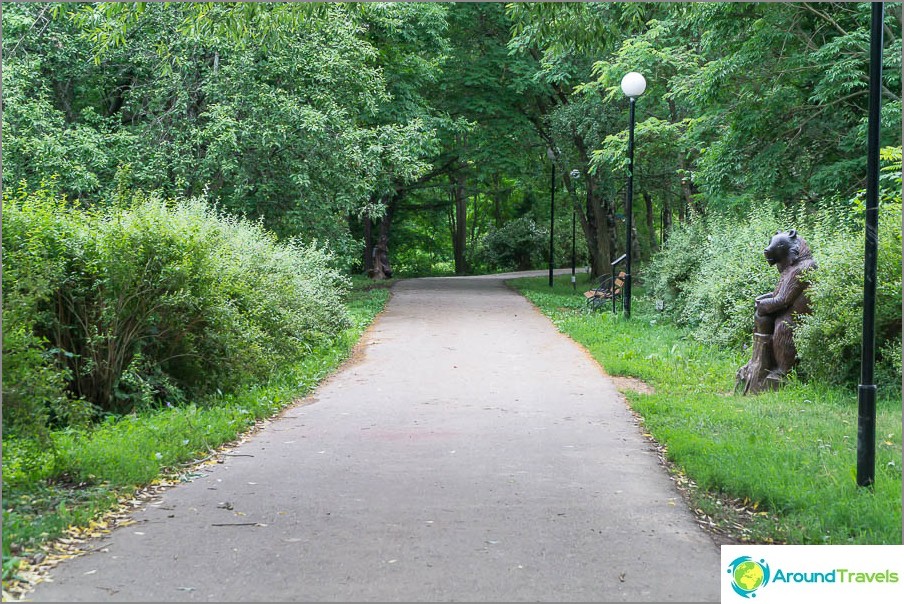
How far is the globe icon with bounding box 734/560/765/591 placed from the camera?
15.6 feet

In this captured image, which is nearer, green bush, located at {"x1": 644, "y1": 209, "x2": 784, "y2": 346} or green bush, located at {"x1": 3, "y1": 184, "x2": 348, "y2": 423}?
green bush, located at {"x1": 3, "y1": 184, "x2": 348, "y2": 423}

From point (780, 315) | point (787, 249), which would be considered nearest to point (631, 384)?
point (780, 315)

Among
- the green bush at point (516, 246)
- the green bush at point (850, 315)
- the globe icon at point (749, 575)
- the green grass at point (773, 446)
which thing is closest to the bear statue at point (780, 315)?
the green bush at point (850, 315)

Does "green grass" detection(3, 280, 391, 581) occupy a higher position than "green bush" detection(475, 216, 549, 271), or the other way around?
"green bush" detection(475, 216, 549, 271)

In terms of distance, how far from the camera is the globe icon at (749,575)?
4.77m

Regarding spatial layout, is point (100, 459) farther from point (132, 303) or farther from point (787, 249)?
point (787, 249)

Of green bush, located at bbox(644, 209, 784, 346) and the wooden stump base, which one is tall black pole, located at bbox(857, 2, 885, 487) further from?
green bush, located at bbox(644, 209, 784, 346)

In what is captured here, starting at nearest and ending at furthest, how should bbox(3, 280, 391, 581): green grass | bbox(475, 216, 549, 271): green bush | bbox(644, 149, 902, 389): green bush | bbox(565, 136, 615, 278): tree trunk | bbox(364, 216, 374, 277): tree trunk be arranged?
bbox(3, 280, 391, 581): green grass
bbox(644, 149, 902, 389): green bush
bbox(565, 136, 615, 278): tree trunk
bbox(364, 216, 374, 277): tree trunk
bbox(475, 216, 549, 271): green bush

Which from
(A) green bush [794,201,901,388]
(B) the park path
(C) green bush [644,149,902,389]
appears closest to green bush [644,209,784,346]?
(C) green bush [644,149,902,389]

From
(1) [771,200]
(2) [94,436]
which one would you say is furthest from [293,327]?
(1) [771,200]

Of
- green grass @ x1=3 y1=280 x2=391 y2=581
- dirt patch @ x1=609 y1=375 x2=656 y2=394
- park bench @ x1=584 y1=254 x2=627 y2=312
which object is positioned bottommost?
Answer: dirt patch @ x1=609 y1=375 x2=656 y2=394

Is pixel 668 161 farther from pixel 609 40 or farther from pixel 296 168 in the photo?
pixel 609 40

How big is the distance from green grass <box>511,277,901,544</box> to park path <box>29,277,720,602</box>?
387 millimetres

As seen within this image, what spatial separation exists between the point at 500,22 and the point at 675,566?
93.7ft
